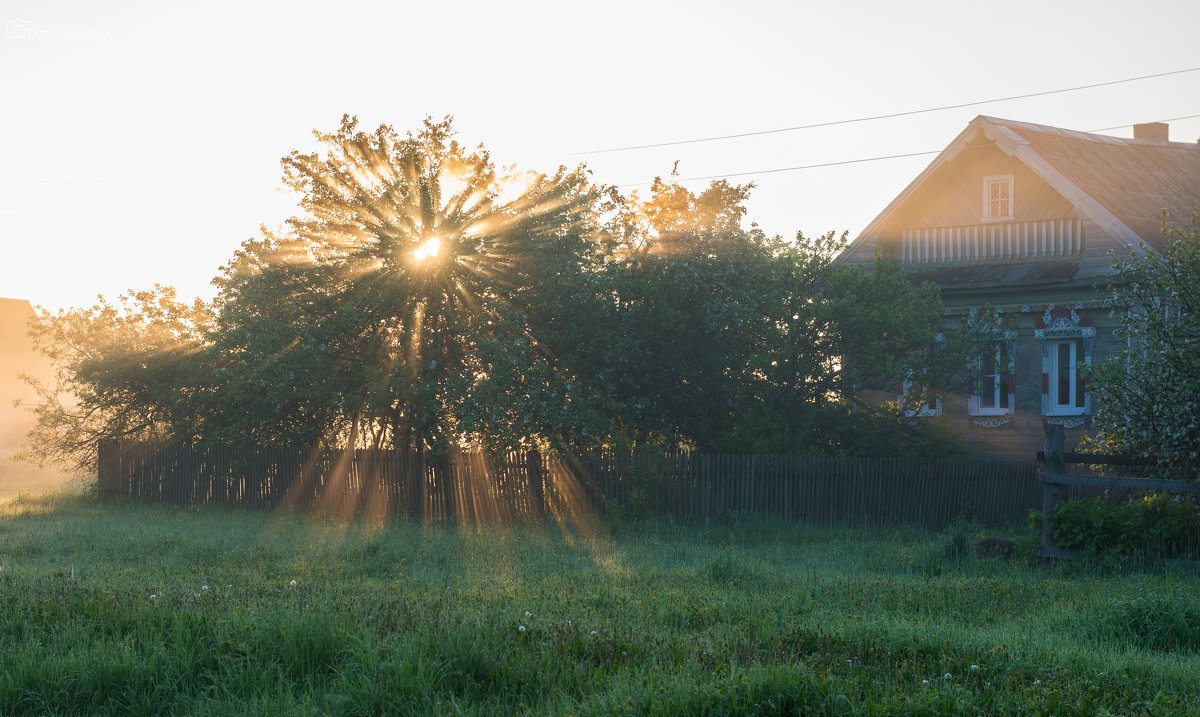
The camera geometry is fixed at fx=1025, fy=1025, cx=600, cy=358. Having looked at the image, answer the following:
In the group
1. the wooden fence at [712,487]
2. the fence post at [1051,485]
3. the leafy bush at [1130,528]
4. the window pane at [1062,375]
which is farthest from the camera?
the window pane at [1062,375]

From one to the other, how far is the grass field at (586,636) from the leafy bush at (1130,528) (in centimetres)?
47

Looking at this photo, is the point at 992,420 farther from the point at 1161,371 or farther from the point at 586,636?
the point at 586,636

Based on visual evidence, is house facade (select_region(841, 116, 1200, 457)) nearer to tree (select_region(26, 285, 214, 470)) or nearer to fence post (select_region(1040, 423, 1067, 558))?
fence post (select_region(1040, 423, 1067, 558))

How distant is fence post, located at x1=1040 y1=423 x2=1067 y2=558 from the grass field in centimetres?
63

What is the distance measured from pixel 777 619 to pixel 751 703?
2447mm

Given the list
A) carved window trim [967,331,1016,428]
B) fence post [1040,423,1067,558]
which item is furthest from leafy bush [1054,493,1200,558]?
carved window trim [967,331,1016,428]

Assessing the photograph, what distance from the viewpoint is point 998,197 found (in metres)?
23.5

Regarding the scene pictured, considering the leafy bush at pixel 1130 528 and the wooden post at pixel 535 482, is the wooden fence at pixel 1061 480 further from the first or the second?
the wooden post at pixel 535 482

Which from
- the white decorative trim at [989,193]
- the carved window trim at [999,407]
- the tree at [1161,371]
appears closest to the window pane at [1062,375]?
the carved window trim at [999,407]

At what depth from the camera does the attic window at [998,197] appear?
23312mm

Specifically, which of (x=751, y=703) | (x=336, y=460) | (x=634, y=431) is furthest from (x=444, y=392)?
(x=751, y=703)

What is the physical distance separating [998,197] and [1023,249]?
1635mm

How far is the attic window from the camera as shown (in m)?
23.3

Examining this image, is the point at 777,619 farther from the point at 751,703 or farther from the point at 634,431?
the point at 634,431
